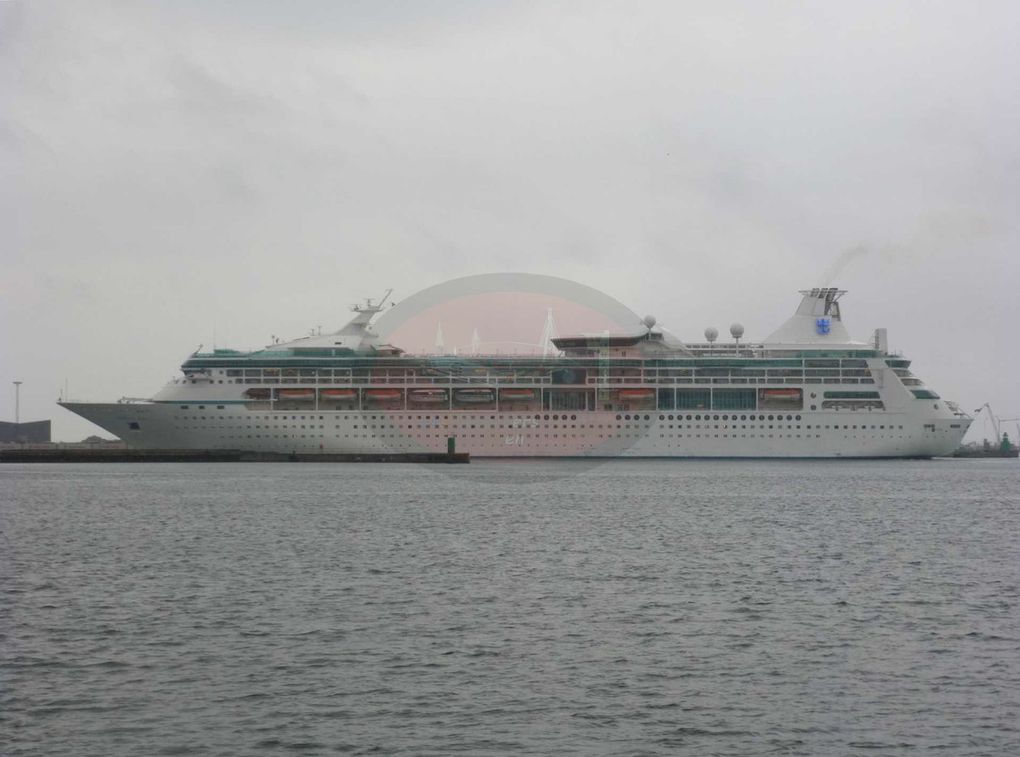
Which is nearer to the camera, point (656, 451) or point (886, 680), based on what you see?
point (886, 680)

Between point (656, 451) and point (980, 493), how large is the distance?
2852cm

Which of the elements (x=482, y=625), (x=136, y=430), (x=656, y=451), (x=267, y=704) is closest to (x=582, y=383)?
(x=656, y=451)

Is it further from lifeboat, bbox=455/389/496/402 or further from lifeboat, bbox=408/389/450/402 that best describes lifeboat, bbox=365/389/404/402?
lifeboat, bbox=455/389/496/402

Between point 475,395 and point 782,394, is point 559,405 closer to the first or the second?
point 475,395

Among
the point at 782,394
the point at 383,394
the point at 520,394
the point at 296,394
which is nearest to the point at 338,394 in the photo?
the point at 296,394

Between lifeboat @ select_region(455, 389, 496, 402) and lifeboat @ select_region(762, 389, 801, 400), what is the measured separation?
18.7 meters

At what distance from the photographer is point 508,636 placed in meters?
21.0

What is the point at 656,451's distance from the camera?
91125 mm

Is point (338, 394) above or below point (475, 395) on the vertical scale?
above

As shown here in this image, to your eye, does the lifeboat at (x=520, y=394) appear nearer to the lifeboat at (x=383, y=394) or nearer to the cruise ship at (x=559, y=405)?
the cruise ship at (x=559, y=405)

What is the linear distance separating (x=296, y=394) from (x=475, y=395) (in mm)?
12275

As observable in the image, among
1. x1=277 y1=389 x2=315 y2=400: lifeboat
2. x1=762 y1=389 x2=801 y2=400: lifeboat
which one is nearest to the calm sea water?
x1=762 y1=389 x2=801 y2=400: lifeboat

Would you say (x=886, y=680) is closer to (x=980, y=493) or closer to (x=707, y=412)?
(x=980, y=493)

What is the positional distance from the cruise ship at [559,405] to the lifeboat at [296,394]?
95 mm
